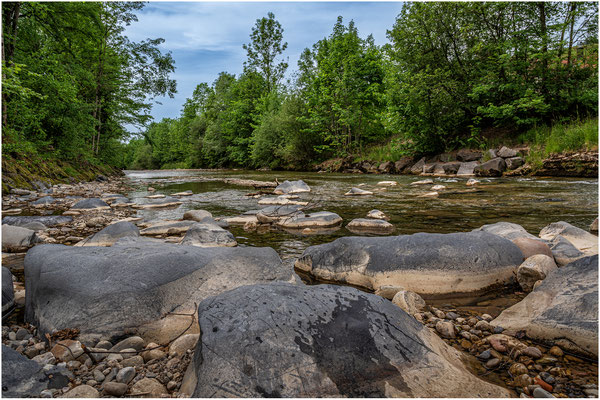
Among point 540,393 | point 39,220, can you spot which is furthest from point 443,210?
point 39,220

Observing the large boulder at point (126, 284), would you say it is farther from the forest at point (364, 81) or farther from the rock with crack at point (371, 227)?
the forest at point (364, 81)

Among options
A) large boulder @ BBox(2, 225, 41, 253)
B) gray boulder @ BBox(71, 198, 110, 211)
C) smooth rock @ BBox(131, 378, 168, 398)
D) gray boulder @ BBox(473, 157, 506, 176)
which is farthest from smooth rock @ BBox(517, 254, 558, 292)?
gray boulder @ BBox(473, 157, 506, 176)

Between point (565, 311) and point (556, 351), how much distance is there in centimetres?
25

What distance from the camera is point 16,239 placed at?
368cm

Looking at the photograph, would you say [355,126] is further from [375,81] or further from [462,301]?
[462,301]

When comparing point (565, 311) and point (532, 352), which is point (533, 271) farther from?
point (532, 352)

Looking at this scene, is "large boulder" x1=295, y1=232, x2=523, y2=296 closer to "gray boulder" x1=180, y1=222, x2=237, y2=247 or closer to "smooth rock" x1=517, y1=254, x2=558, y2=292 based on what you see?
"smooth rock" x1=517, y1=254, x2=558, y2=292

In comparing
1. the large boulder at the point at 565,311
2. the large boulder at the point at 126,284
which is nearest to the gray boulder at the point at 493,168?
the large boulder at the point at 565,311

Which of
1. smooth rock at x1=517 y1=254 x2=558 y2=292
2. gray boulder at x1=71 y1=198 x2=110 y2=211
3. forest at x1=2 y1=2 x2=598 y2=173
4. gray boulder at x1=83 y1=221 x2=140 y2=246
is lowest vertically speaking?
smooth rock at x1=517 y1=254 x2=558 y2=292

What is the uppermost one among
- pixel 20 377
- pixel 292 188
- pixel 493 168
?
pixel 493 168

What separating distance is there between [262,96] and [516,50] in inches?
1051

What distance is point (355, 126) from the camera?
79.6 feet

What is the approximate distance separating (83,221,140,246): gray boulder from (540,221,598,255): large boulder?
501cm

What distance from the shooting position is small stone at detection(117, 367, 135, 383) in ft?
4.51
